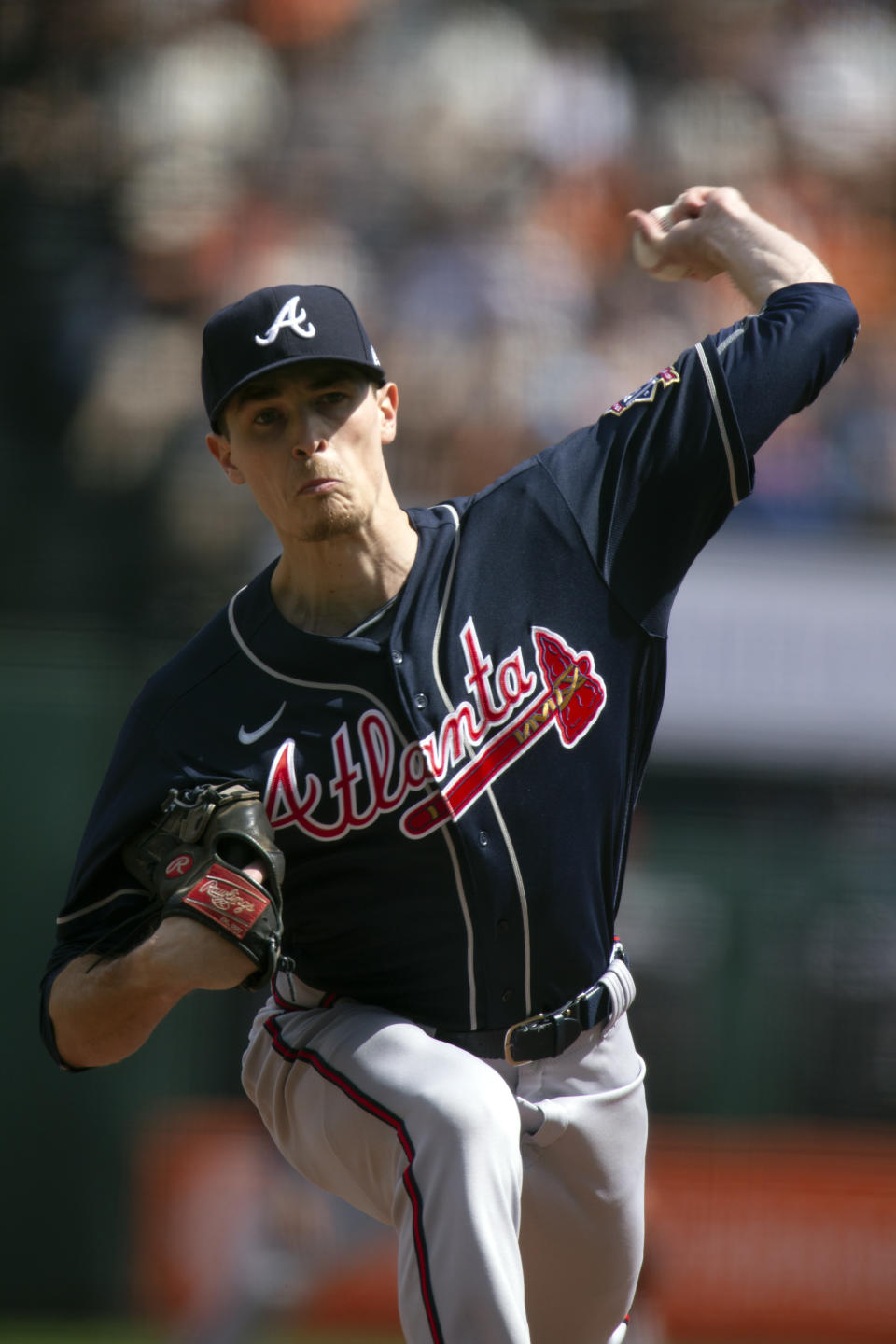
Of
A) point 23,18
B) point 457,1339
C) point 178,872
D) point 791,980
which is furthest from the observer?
point 23,18

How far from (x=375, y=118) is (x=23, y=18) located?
1.25 m

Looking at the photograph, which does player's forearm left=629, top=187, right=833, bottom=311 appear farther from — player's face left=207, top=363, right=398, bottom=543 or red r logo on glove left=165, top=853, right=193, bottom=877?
red r logo on glove left=165, top=853, right=193, bottom=877

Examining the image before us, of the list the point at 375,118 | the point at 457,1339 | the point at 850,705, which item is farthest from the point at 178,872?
the point at 375,118

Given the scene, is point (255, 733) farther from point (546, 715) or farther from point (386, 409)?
point (386, 409)

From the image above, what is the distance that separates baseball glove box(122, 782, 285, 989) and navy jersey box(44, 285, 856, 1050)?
79 mm

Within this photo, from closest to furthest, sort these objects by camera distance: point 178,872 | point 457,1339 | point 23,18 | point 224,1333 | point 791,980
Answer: point 457,1339
point 178,872
point 224,1333
point 791,980
point 23,18

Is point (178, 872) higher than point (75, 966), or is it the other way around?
point (178, 872)

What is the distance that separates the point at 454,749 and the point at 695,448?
56 centimetres

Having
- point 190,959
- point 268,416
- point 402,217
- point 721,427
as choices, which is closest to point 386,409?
point 268,416

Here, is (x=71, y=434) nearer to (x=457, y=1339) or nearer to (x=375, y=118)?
(x=375, y=118)

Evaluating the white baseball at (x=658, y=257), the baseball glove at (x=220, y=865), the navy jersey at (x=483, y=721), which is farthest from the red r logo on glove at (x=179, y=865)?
the white baseball at (x=658, y=257)

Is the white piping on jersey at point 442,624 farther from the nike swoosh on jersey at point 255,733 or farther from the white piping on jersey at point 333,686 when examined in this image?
the nike swoosh on jersey at point 255,733

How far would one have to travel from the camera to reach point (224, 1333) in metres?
4.62

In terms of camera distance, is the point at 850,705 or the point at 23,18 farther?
the point at 23,18
